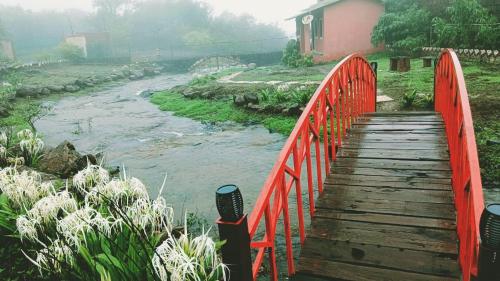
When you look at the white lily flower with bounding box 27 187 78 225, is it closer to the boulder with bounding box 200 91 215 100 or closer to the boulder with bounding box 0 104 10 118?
the boulder with bounding box 200 91 215 100

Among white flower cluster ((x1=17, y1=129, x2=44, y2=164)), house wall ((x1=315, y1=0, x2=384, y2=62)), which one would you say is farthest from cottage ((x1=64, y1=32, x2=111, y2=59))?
white flower cluster ((x1=17, y1=129, x2=44, y2=164))

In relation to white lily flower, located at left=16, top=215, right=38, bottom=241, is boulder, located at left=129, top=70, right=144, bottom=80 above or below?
above

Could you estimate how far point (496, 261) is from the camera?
1490 mm

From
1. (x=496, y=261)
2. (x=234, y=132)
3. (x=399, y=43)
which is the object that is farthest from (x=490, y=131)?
(x=399, y=43)

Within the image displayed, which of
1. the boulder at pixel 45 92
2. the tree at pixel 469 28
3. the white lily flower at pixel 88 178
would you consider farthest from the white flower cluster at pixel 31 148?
the tree at pixel 469 28

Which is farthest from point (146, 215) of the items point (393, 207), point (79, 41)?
point (79, 41)

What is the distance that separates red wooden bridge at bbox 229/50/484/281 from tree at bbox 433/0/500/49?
1445cm

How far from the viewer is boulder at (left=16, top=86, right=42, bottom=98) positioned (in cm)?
2197

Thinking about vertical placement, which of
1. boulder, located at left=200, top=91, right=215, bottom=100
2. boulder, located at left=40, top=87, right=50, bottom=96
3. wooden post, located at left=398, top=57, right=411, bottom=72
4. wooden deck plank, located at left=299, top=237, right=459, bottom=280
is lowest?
wooden deck plank, located at left=299, top=237, right=459, bottom=280

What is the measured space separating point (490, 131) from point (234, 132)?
688cm

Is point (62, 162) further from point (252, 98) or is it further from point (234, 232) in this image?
point (252, 98)

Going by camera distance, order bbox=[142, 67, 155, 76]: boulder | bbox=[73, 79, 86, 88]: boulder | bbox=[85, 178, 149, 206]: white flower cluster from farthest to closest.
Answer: bbox=[142, 67, 155, 76]: boulder, bbox=[73, 79, 86, 88]: boulder, bbox=[85, 178, 149, 206]: white flower cluster

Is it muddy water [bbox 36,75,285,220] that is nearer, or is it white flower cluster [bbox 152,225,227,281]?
white flower cluster [bbox 152,225,227,281]

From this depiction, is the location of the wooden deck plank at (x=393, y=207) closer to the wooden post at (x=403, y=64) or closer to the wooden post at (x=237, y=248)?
the wooden post at (x=237, y=248)
